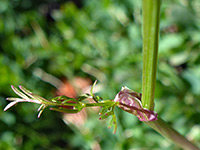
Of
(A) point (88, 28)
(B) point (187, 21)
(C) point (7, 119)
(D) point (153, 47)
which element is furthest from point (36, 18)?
(D) point (153, 47)

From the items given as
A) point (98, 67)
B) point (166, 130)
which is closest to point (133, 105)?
point (166, 130)

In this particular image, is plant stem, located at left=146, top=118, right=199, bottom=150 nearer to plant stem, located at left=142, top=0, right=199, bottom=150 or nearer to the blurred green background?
plant stem, located at left=142, top=0, right=199, bottom=150

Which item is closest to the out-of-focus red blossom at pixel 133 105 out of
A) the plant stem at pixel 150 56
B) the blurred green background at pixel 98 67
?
the plant stem at pixel 150 56

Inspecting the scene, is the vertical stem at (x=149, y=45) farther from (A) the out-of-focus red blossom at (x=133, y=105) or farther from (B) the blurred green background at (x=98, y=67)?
(B) the blurred green background at (x=98, y=67)

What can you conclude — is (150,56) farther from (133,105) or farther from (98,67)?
(98,67)

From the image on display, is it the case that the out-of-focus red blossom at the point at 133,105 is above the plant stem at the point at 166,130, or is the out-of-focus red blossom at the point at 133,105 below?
above
